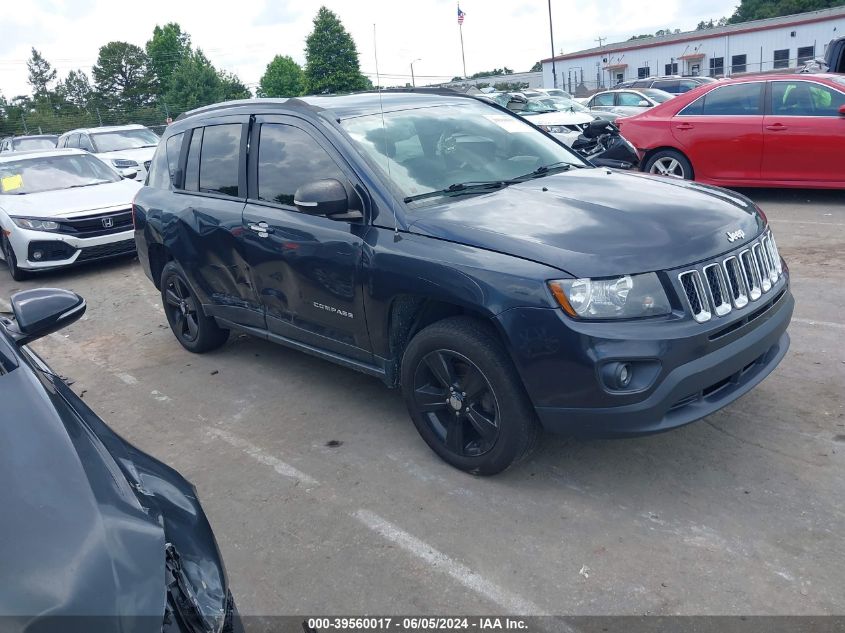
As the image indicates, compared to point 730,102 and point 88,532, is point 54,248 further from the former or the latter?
point 730,102

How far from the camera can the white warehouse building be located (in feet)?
171

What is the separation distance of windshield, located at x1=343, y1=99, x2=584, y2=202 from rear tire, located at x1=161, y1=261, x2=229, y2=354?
2149 millimetres

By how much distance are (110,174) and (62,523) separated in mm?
9931

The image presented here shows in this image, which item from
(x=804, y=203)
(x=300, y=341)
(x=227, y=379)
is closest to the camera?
(x=300, y=341)

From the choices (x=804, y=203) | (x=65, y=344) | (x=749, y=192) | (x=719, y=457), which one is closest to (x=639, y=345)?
(x=719, y=457)

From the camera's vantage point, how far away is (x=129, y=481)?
2133 mm

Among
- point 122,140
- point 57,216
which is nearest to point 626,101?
point 122,140

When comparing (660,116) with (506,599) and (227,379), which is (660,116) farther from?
(506,599)

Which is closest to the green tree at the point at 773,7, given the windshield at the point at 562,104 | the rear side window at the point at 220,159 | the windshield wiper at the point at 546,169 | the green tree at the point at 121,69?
the windshield at the point at 562,104

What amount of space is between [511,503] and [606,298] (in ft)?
3.53

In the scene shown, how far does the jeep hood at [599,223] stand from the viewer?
10.5ft

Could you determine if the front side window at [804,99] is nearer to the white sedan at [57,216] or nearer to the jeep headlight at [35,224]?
the white sedan at [57,216]

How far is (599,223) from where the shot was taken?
11.3 ft

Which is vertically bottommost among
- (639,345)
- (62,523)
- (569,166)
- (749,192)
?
(749,192)
